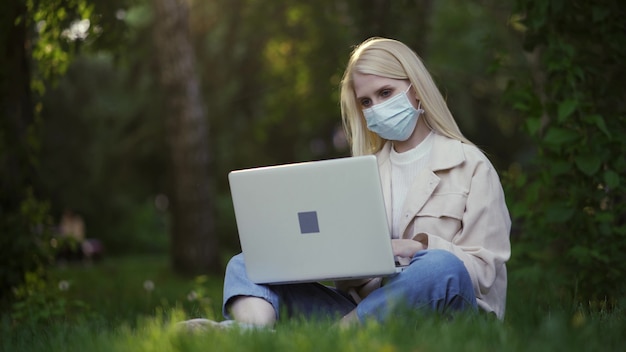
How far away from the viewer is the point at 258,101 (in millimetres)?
14922

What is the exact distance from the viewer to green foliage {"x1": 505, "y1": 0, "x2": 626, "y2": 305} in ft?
16.3

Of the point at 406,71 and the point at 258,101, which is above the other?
the point at 406,71

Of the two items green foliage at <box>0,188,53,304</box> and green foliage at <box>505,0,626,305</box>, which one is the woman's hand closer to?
green foliage at <box>505,0,626,305</box>

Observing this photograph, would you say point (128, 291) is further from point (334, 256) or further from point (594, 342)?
point (594, 342)

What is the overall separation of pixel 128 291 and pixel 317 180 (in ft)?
15.9

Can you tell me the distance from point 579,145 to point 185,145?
6.44m

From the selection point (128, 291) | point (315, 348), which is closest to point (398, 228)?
point (315, 348)

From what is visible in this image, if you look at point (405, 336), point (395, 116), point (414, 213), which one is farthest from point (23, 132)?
point (405, 336)

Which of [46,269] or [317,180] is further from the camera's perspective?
[46,269]

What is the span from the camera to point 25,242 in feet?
20.4

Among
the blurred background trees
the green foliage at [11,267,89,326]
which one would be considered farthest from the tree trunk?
the green foliage at [11,267,89,326]

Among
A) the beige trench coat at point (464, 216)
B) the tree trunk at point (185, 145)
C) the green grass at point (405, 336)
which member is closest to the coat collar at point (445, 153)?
the beige trench coat at point (464, 216)

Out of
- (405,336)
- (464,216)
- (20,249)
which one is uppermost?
(464,216)

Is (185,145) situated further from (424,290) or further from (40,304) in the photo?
(424,290)
